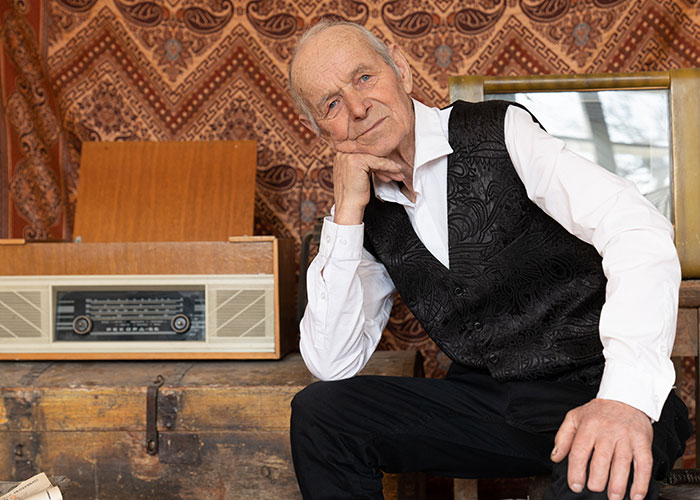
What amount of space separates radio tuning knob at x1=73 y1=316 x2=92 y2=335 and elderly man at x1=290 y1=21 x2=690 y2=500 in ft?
2.96

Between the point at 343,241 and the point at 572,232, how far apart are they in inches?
17.6

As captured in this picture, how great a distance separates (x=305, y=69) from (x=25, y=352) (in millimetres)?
1286

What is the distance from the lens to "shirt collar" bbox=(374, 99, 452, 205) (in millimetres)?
1465

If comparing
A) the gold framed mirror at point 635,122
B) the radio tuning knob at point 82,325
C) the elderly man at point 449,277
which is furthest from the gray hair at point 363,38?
the radio tuning knob at point 82,325

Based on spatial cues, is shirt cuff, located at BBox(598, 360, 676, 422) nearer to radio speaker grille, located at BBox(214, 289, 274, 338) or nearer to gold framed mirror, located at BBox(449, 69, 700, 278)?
gold framed mirror, located at BBox(449, 69, 700, 278)

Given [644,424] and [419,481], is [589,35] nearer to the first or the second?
[419,481]

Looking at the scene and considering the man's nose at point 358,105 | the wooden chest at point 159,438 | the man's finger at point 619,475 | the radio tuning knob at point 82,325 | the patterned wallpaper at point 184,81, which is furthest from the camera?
the patterned wallpaper at point 184,81

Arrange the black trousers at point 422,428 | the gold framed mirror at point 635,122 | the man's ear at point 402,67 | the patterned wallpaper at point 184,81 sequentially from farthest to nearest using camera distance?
the patterned wallpaper at point 184,81 → the gold framed mirror at point 635,122 → the man's ear at point 402,67 → the black trousers at point 422,428

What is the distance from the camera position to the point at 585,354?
137 centimetres

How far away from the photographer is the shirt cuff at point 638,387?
1.04m

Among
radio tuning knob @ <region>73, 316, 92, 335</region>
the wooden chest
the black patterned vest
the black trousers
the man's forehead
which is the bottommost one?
the wooden chest

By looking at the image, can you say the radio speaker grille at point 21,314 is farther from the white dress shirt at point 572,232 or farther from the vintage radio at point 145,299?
the white dress shirt at point 572,232

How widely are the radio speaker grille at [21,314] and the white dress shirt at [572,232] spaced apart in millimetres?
1023

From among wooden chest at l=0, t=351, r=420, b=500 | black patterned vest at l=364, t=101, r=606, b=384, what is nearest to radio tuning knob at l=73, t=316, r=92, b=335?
wooden chest at l=0, t=351, r=420, b=500
